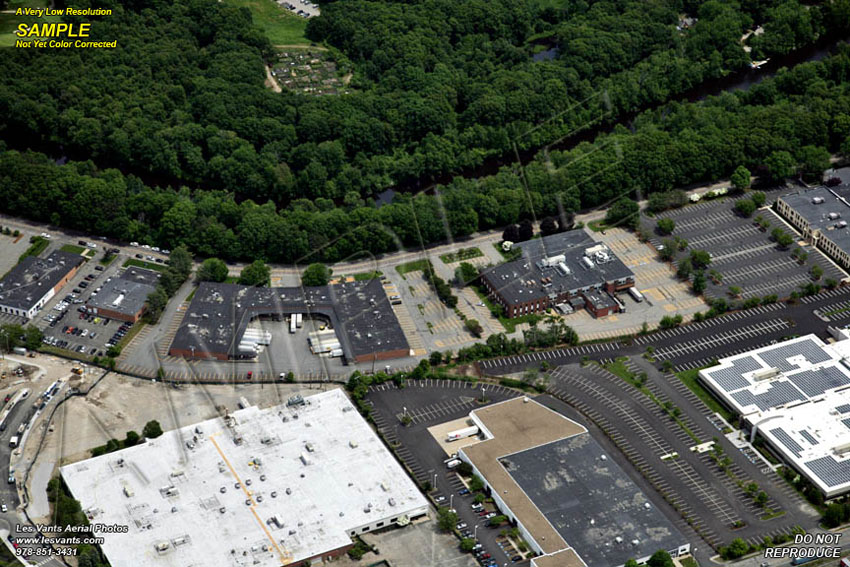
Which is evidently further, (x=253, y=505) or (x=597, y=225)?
(x=597, y=225)

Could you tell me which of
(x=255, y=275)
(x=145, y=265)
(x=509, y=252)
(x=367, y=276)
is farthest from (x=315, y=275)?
(x=509, y=252)

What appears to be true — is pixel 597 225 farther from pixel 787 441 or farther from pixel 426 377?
pixel 787 441

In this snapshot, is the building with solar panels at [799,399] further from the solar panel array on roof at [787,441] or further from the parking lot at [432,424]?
the parking lot at [432,424]

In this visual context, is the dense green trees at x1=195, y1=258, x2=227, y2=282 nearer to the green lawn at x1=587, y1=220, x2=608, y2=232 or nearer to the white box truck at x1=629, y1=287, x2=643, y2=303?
the green lawn at x1=587, y1=220, x2=608, y2=232

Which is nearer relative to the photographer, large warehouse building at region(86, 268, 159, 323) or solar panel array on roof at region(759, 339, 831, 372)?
solar panel array on roof at region(759, 339, 831, 372)

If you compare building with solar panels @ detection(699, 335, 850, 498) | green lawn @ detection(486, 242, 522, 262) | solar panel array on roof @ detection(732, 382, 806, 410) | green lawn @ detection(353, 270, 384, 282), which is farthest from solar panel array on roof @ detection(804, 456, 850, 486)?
green lawn @ detection(353, 270, 384, 282)

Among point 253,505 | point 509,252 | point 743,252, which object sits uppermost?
point 509,252
